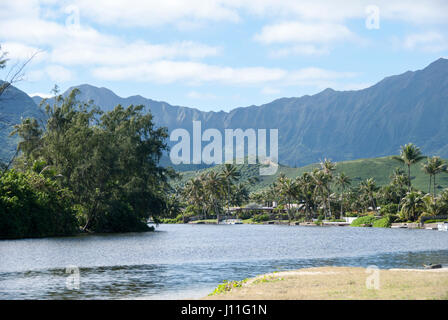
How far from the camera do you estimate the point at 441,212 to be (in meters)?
108

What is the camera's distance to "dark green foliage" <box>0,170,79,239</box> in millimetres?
62406

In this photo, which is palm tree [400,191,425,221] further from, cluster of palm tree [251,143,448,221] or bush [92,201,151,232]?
bush [92,201,151,232]

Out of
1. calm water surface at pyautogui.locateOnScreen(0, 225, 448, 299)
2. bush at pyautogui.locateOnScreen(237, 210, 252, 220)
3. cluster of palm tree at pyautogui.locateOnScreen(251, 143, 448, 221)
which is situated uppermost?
cluster of palm tree at pyautogui.locateOnScreen(251, 143, 448, 221)

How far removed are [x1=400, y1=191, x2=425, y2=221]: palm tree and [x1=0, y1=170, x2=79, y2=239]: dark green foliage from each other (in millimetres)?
64276

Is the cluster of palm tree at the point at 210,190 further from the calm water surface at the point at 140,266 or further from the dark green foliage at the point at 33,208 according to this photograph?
the calm water surface at the point at 140,266

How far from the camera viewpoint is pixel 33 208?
219ft

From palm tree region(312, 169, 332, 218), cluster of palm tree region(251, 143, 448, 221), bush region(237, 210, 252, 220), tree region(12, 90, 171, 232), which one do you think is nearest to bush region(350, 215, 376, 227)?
cluster of palm tree region(251, 143, 448, 221)

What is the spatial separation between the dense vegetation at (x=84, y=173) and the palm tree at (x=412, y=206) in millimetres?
46805

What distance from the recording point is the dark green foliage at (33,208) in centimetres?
6241

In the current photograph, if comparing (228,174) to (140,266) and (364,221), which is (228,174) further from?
(140,266)
